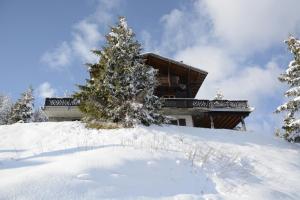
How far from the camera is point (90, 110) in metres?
20.7

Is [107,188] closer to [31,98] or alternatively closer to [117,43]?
[117,43]

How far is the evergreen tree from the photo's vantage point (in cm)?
2000

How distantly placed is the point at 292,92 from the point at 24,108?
3345 centimetres

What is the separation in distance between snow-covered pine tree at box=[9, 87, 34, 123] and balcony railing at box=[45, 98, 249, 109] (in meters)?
14.1

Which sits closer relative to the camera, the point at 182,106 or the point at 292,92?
the point at 292,92

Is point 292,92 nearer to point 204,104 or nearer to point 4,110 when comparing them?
point 204,104

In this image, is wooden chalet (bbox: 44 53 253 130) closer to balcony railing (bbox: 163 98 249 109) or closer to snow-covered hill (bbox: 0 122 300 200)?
balcony railing (bbox: 163 98 249 109)

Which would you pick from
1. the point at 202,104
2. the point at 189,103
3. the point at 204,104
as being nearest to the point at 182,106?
the point at 189,103

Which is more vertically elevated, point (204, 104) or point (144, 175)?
point (204, 104)

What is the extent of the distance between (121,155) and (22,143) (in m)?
9.37

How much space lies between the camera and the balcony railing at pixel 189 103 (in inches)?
1210

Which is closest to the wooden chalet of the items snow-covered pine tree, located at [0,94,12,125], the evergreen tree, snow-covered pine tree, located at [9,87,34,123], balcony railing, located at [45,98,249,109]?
balcony railing, located at [45,98,249,109]

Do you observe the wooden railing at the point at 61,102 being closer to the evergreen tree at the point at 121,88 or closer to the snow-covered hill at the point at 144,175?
the evergreen tree at the point at 121,88

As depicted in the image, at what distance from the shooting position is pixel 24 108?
4369 centimetres
